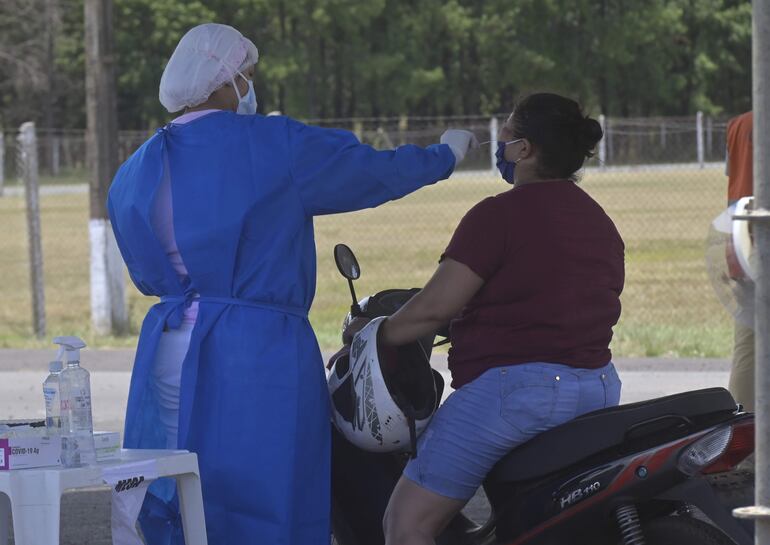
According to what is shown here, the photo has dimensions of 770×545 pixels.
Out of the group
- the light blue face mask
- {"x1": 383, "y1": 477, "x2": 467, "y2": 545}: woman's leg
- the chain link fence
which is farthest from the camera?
the chain link fence

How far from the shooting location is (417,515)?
11.9ft

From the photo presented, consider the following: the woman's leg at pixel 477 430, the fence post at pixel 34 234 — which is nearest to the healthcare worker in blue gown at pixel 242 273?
the woman's leg at pixel 477 430

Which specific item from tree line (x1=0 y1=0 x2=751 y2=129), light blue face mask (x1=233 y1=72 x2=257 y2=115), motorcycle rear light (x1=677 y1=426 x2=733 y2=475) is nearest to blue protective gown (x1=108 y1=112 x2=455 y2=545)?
light blue face mask (x1=233 y1=72 x2=257 y2=115)

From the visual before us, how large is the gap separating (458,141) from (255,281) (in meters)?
0.72

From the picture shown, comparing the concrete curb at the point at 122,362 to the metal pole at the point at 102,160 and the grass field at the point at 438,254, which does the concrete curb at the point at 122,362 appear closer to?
the grass field at the point at 438,254

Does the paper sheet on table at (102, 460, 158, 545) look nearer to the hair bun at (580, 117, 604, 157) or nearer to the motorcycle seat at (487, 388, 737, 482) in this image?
the motorcycle seat at (487, 388, 737, 482)

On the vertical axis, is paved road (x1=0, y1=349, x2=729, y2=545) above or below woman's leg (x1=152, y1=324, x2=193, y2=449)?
below

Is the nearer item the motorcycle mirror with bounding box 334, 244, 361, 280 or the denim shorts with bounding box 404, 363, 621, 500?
the denim shorts with bounding box 404, 363, 621, 500

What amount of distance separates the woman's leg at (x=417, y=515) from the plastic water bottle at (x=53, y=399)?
90 centimetres

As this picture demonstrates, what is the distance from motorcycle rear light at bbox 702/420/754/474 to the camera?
132 inches

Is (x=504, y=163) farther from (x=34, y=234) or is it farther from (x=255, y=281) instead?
(x=34, y=234)

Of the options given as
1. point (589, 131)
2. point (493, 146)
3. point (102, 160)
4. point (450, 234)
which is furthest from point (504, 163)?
point (450, 234)

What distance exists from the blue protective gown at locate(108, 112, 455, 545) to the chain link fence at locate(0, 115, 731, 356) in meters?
0.63

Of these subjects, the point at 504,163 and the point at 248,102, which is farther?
the point at 248,102
